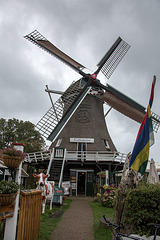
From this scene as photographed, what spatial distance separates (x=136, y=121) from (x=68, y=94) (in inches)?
283

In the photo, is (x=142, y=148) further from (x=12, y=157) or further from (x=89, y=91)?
(x=89, y=91)

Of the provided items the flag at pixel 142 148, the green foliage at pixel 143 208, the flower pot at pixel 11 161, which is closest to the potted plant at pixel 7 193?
the flower pot at pixel 11 161

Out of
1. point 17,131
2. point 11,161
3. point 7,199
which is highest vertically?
point 17,131

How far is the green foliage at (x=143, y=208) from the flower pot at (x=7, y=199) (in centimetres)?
209

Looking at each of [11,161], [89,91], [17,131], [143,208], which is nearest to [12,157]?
[11,161]

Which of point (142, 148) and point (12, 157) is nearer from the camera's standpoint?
point (12, 157)

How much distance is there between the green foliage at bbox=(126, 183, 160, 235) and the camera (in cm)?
363

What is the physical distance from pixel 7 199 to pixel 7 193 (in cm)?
10

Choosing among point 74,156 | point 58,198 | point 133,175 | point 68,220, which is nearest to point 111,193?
point 58,198

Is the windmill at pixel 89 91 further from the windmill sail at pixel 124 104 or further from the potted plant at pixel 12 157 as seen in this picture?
the potted plant at pixel 12 157

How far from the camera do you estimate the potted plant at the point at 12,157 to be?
3.55m

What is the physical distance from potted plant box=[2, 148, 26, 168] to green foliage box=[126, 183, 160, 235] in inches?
85.3

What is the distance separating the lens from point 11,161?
11.7ft

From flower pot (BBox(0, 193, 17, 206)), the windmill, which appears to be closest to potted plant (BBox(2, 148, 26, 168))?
flower pot (BBox(0, 193, 17, 206))
